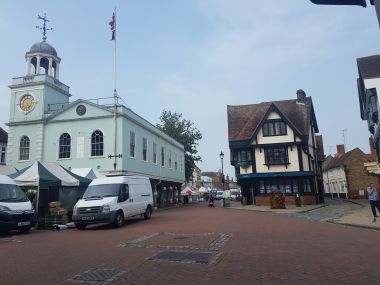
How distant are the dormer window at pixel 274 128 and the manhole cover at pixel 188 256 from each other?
26.9 meters

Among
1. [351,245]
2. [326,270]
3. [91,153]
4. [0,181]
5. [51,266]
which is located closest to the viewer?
[326,270]

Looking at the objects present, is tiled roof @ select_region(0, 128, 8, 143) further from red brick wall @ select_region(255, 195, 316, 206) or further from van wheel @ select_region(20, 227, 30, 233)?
red brick wall @ select_region(255, 195, 316, 206)

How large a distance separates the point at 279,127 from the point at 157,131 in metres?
12.4

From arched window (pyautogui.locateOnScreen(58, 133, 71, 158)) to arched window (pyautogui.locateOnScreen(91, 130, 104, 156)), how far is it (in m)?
2.25

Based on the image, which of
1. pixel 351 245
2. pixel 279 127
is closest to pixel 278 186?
pixel 279 127

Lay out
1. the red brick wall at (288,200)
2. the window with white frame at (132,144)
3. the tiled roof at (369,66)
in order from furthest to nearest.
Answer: the red brick wall at (288,200), the window with white frame at (132,144), the tiled roof at (369,66)

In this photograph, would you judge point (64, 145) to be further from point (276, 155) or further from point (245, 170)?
point (276, 155)

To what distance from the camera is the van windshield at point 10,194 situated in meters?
14.5

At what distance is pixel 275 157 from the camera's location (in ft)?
112

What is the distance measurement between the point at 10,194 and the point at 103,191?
408 centimetres

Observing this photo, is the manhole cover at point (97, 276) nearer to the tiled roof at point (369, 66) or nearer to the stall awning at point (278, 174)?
the tiled roof at point (369, 66)

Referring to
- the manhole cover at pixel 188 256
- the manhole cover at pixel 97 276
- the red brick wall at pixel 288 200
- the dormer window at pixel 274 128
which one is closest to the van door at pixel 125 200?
the manhole cover at pixel 188 256

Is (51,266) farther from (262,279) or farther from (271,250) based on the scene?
(271,250)

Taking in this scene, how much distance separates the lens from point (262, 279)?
6336 mm
